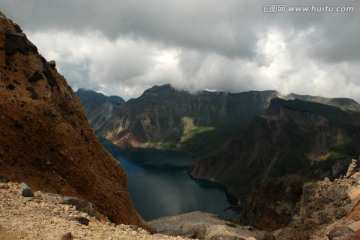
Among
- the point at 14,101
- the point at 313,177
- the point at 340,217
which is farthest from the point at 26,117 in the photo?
the point at 313,177

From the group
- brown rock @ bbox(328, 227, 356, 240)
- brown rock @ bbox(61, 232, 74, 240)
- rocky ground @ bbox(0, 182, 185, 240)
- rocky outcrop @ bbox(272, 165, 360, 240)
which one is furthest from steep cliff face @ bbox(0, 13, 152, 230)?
rocky outcrop @ bbox(272, 165, 360, 240)

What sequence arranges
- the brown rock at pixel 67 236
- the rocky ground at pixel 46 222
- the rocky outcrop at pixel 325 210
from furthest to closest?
1. the rocky outcrop at pixel 325 210
2. the rocky ground at pixel 46 222
3. the brown rock at pixel 67 236

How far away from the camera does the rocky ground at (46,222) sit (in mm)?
17609

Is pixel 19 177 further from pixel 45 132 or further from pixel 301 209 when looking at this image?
pixel 301 209

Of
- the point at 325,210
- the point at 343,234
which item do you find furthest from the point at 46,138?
the point at 325,210

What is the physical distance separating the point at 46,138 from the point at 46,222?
1688 cm

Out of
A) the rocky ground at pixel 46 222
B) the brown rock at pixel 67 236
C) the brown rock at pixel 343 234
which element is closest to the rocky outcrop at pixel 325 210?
the brown rock at pixel 343 234

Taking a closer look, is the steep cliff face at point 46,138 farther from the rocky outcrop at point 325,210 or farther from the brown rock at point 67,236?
the rocky outcrop at point 325,210

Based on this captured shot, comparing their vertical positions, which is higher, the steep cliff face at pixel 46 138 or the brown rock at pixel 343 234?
the steep cliff face at pixel 46 138

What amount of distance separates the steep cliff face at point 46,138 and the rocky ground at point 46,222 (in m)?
7.32

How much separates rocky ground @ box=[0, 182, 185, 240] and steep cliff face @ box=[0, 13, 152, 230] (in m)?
7.32

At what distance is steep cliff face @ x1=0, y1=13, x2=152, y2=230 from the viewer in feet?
106

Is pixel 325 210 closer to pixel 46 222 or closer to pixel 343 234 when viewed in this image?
pixel 343 234

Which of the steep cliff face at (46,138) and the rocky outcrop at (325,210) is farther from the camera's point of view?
the rocky outcrop at (325,210)
